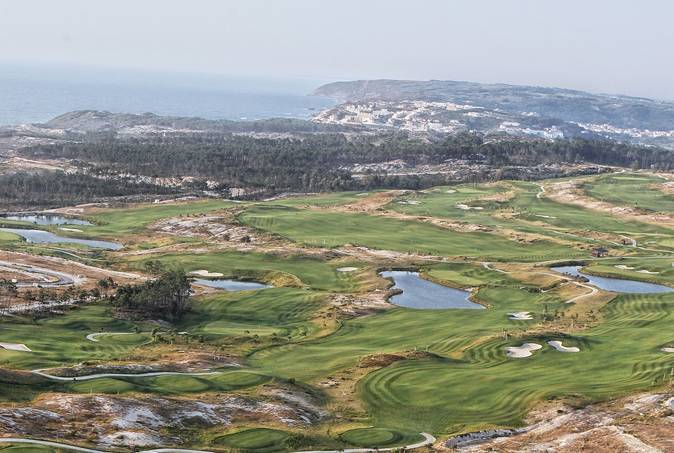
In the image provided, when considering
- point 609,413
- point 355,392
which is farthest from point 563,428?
point 355,392

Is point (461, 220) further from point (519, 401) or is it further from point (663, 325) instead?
point (519, 401)

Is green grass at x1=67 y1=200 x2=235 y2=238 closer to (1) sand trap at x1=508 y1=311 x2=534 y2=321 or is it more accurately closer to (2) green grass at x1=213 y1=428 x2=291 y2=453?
(1) sand trap at x1=508 y1=311 x2=534 y2=321

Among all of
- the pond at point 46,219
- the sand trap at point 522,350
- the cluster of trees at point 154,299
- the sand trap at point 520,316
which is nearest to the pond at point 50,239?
the pond at point 46,219

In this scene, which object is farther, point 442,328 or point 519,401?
point 442,328

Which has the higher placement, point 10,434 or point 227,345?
point 10,434

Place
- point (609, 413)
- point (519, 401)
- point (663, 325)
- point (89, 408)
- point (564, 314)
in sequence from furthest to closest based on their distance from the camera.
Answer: point (564, 314)
point (663, 325)
point (519, 401)
point (609, 413)
point (89, 408)

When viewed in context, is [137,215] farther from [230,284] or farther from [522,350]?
[522,350]
